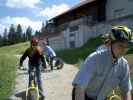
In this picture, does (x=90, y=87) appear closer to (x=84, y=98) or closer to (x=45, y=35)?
(x=84, y=98)

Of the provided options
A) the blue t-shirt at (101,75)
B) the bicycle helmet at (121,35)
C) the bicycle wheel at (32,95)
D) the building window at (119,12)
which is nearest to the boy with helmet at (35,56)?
the bicycle wheel at (32,95)

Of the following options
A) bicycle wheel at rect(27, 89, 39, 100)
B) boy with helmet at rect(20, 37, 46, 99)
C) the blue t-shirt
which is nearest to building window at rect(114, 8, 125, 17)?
boy with helmet at rect(20, 37, 46, 99)

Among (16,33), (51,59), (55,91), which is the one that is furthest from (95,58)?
(16,33)

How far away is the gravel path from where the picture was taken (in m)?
15.1

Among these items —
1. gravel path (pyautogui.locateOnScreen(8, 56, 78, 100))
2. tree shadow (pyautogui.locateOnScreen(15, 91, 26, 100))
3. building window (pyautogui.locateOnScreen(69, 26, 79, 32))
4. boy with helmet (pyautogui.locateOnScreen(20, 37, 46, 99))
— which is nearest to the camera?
boy with helmet (pyautogui.locateOnScreen(20, 37, 46, 99))

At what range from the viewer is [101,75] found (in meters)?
5.08

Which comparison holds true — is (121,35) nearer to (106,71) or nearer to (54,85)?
(106,71)

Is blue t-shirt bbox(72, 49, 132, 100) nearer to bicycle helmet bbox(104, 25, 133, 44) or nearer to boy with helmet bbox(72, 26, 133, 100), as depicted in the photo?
boy with helmet bbox(72, 26, 133, 100)

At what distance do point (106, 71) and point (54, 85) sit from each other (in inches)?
507

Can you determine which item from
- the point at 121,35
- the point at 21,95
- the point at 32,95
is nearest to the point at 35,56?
the point at 32,95

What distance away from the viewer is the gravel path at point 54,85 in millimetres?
15078

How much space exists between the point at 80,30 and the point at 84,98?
3722 cm

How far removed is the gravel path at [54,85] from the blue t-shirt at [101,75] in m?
9.15

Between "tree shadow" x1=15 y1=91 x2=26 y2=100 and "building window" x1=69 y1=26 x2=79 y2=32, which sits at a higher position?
"building window" x1=69 y1=26 x2=79 y2=32
